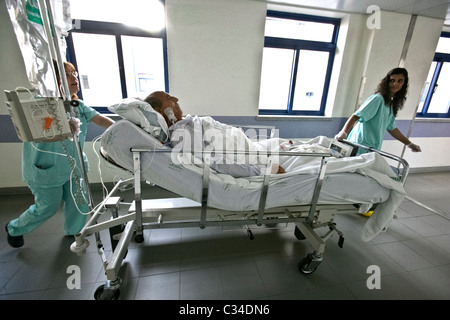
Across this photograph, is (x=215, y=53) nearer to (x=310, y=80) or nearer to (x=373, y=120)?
(x=310, y=80)

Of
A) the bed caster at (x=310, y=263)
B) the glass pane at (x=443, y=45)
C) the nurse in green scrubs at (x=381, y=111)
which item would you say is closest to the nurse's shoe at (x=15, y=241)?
the bed caster at (x=310, y=263)

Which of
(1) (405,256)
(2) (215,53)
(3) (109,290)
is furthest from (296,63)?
(3) (109,290)

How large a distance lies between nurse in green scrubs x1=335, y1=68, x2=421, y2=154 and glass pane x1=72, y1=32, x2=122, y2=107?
9.46 feet

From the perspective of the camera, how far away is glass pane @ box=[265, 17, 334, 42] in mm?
3010

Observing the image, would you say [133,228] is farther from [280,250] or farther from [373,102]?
[373,102]

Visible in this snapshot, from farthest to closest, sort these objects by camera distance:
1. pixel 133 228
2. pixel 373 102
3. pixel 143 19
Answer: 1. pixel 143 19
2. pixel 373 102
3. pixel 133 228

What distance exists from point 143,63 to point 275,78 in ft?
6.60

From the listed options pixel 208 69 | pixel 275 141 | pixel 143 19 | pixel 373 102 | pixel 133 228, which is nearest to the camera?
pixel 133 228

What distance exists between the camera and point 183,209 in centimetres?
134

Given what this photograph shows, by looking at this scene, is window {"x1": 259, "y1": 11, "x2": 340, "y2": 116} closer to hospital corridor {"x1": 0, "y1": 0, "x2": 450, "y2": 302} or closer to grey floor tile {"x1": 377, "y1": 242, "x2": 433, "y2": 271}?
hospital corridor {"x1": 0, "y1": 0, "x2": 450, "y2": 302}

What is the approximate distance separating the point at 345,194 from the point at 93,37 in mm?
3270
